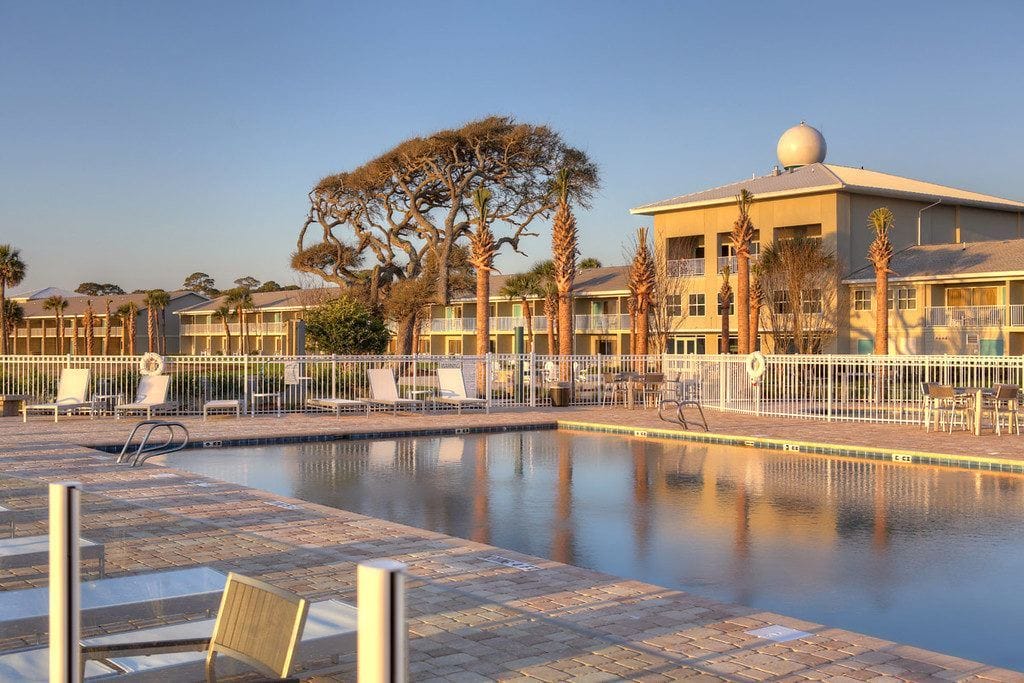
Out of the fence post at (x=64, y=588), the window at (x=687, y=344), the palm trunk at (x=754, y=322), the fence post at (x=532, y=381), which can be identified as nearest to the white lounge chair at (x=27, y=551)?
the fence post at (x=64, y=588)

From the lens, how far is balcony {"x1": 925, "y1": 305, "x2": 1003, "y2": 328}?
37031 mm

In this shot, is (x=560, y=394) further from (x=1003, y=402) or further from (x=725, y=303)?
(x=725, y=303)

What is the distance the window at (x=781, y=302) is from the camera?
1607 inches

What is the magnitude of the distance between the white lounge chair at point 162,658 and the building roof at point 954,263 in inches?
1451

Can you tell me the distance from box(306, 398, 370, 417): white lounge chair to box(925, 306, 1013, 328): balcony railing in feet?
82.1

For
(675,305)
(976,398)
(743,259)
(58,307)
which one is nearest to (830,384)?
(976,398)

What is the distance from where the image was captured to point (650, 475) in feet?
43.5

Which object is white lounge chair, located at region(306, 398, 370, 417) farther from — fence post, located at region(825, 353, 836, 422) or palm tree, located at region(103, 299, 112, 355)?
palm tree, located at region(103, 299, 112, 355)

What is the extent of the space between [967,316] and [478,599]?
3596 centimetres

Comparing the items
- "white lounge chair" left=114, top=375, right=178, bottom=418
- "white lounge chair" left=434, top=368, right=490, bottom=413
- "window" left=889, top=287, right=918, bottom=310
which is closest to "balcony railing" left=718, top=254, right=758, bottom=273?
"window" left=889, top=287, right=918, bottom=310

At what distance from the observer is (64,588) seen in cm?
269

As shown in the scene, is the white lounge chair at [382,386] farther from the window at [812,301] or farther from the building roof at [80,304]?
the building roof at [80,304]

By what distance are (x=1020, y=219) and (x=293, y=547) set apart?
48872 mm

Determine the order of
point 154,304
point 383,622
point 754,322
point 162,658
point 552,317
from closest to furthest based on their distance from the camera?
point 383,622 → point 162,658 → point 754,322 → point 552,317 → point 154,304
